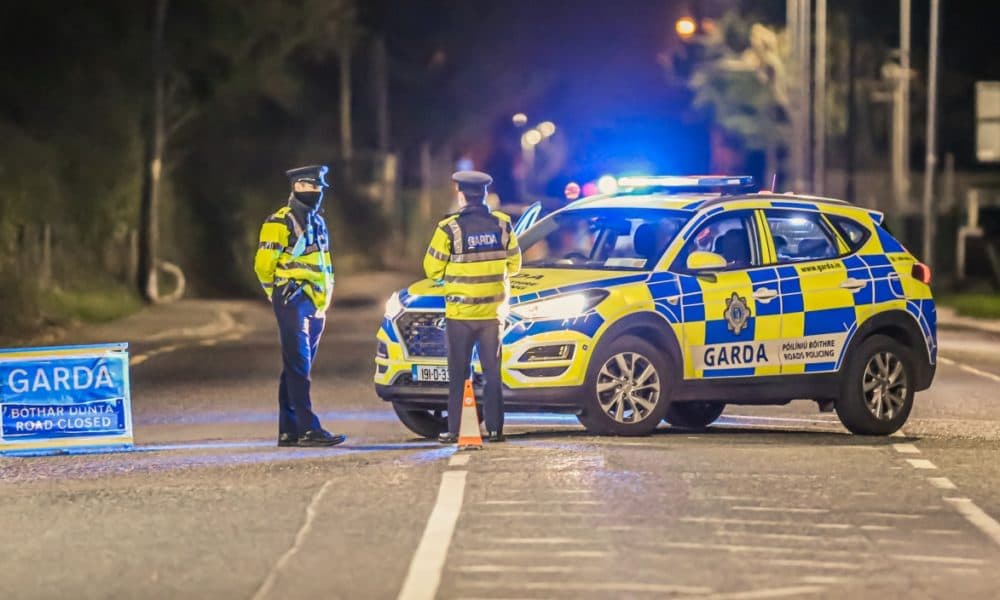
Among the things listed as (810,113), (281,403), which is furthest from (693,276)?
(810,113)

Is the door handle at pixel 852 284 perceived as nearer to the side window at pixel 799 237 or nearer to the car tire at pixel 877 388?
the side window at pixel 799 237

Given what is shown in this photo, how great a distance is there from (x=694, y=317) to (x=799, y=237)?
129cm

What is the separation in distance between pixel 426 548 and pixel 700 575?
1268 mm

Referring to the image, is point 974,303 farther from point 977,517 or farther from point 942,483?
point 977,517

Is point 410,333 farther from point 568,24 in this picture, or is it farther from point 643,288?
point 568,24

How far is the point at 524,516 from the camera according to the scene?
9898mm

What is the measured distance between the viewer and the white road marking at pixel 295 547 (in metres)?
8.22

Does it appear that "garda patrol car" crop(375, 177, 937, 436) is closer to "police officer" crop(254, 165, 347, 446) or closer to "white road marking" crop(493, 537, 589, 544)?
"police officer" crop(254, 165, 347, 446)

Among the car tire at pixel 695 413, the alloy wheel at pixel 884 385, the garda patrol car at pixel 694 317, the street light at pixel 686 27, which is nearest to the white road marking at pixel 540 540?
the garda patrol car at pixel 694 317

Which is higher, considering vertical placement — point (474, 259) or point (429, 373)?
point (474, 259)

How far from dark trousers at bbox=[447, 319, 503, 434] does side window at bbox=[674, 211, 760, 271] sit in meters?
1.98

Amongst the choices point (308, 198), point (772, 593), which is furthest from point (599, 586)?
point (308, 198)

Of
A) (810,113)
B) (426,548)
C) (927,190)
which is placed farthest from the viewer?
(810,113)

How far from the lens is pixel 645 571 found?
855cm
